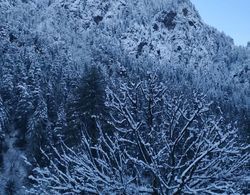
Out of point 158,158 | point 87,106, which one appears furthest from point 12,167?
point 158,158

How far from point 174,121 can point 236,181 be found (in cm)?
124

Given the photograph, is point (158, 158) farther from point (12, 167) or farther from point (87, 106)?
point (12, 167)

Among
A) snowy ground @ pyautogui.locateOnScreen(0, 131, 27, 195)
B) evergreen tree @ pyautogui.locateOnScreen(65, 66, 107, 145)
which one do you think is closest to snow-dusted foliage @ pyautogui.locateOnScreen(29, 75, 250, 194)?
evergreen tree @ pyautogui.locateOnScreen(65, 66, 107, 145)

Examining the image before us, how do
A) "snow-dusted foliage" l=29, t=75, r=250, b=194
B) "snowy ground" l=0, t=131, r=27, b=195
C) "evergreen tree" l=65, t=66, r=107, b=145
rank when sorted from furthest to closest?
1. "snowy ground" l=0, t=131, r=27, b=195
2. "evergreen tree" l=65, t=66, r=107, b=145
3. "snow-dusted foliage" l=29, t=75, r=250, b=194

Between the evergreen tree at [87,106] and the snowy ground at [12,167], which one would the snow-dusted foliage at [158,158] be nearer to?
the evergreen tree at [87,106]

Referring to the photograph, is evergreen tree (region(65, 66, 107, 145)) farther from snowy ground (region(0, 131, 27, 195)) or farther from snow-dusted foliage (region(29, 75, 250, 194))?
snowy ground (region(0, 131, 27, 195))

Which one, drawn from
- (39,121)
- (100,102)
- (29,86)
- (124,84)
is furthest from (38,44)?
(124,84)

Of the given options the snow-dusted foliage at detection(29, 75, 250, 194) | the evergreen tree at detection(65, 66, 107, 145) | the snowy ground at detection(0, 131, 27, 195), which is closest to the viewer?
the snow-dusted foliage at detection(29, 75, 250, 194)

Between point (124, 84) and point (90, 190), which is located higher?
point (124, 84)

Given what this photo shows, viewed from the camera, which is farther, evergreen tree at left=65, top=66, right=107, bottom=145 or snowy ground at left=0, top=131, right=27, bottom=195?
snowy ground at left=0, top=131, right=27, bottom=195

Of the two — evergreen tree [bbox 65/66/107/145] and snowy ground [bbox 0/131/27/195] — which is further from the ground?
evergreen tree [bbox 65/66/107/145]

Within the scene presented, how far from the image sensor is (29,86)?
238 ft

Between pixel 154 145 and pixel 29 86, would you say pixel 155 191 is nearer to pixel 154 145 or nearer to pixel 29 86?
pixel 154 145

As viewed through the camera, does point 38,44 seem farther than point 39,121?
Yes
